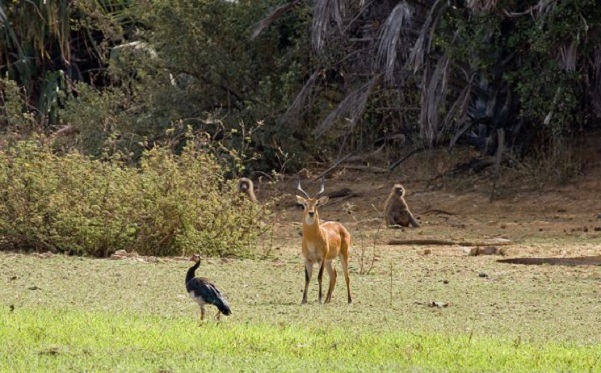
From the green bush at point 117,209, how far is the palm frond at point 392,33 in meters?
6.02

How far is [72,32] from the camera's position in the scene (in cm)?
3152

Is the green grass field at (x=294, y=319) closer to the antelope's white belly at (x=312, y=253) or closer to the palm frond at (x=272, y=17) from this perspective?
the antelope's white belly at (x=312, y=253)

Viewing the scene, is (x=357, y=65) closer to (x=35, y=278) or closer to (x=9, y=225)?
(x=9, y=225)

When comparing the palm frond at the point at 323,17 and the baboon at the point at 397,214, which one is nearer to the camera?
the baboon at the point at 397,214

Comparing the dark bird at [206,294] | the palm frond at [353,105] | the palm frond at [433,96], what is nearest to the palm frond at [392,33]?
the palm frond at [353,105]

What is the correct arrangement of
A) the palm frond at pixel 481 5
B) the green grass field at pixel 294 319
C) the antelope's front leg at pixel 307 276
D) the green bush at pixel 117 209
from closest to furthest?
the green grass field at pixel 294 319 < the antelope's front leg at pixel 307 276 < the green bush at pixel 117 209 < the palm frond at pixel 481 5

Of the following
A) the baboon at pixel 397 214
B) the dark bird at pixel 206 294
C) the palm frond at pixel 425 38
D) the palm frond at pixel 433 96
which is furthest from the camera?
the palm frond at pixel 433 96

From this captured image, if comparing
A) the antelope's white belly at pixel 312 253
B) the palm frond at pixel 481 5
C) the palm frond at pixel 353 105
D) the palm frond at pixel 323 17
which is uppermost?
the palm frond at pixel 481 5

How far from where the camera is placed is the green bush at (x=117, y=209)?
50.1 feet

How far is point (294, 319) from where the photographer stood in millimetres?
11023

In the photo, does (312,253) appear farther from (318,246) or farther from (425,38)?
(425,38)

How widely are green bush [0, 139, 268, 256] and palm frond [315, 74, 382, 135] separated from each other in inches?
258

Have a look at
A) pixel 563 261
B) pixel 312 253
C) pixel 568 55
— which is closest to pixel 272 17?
pixel 568 55

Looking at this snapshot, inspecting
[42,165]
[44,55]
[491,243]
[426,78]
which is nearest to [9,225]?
[42,165]
